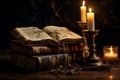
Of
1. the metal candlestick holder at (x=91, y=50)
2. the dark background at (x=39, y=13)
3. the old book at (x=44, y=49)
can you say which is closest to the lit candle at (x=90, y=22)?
the metal candlestick holder at (x=91, y=50)

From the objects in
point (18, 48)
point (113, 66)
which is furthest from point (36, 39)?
point (113, 66)

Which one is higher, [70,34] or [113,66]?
[70,34]

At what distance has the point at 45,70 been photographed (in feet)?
5.51

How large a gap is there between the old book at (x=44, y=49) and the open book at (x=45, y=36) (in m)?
0.03

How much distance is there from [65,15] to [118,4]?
0.45 metres

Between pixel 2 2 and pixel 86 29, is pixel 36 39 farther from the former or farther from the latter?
pixel 2 2

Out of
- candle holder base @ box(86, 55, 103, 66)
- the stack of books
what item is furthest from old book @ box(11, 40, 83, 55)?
candle holder base @ box(86, 55, 103, 66)

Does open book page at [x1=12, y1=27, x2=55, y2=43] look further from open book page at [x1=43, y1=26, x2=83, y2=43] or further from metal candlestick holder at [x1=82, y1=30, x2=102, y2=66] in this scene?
metal candlestick holder at [x1=82, y1=30, x2=102, y2=66]

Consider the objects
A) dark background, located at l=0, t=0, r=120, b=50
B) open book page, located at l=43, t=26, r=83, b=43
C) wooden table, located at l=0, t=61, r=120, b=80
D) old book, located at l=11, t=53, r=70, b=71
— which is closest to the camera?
wooden table, located at l=0, t=61, r=120, b=80

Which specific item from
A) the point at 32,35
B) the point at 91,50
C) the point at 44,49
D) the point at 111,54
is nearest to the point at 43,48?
the point at 44,49

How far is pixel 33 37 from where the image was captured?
67.4 inches

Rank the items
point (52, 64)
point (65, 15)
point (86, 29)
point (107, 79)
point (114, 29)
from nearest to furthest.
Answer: point (107, 79)
point (52, 64)
point (86, 29)
point (114, 29)
point (65, 15)

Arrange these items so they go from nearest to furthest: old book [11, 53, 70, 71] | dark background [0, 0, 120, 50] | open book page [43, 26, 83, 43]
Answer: old book [11, 53, 70, 71]
open book page [43, 26, 83, 43]
dark background [0, 0, 120, 50]

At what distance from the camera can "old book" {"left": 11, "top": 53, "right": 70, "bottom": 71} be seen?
1.61m
